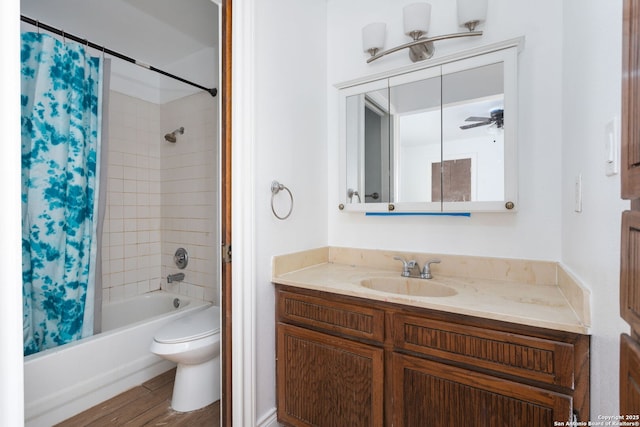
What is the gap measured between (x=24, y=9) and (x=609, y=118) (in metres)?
2.97

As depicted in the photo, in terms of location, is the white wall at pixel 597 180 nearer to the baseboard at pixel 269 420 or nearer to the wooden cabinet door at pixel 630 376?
the wooden cabinet door at pixel 630 376

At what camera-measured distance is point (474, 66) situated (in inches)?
57.2

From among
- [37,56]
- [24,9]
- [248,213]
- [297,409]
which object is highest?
[24,9]

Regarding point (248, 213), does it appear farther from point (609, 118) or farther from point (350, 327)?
point (609, 118)

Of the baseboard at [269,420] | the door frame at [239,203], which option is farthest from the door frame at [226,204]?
the baseboard at [269,420]

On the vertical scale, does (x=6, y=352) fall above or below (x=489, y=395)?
A: above

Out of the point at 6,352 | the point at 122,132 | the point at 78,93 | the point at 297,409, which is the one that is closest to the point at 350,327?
the point at 297,409

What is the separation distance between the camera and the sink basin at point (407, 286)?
1441 millimetres

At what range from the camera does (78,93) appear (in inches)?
74.3

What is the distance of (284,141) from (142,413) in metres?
1.68

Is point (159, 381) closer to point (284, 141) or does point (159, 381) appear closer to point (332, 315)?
point (332, 315)

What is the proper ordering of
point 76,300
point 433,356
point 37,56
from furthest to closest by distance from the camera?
point 76,300 → point 37,56 → point 433,356

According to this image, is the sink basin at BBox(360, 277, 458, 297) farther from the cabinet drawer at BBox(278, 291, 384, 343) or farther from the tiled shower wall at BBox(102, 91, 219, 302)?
the tiled shower wall at BBox(102, 91, 219, 302)

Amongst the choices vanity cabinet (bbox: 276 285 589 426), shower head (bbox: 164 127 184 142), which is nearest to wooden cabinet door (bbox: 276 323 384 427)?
vanity cabinet (bbox: 276 285 589 426)
